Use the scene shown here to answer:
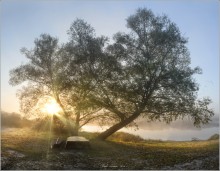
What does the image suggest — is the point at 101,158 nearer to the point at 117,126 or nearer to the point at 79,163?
the point at 79,163

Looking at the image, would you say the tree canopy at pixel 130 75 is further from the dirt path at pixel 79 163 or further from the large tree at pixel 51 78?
the dirt path at pixel 79 163

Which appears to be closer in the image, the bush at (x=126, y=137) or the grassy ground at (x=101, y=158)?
the grassy ground at (x=101, y=158)

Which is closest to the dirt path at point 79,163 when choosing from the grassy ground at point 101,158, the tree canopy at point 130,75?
the grassy ground at point 101,158

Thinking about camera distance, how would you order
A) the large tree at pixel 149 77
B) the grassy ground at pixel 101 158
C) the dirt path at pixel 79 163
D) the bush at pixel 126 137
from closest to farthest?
1. the dirt path at pixel 79 163
2. the grassy ground at pixel 101 158
3. the large tree at pixel 149 77
4. the bush at pixel 126 137

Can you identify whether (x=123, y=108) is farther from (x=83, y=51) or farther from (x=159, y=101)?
(x=83, y=51)

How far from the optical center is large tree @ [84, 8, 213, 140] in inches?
1432

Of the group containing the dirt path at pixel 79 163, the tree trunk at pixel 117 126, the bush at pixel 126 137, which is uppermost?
the tree trunk at pixel 117 126

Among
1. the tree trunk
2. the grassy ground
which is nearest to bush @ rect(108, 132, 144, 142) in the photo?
the tree trunk

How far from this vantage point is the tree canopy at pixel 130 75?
120ft

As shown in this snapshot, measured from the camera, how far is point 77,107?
1454 inches

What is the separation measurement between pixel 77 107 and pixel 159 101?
9452 millimetres

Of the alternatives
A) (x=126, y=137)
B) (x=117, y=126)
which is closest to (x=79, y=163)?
(x=117, y=126)

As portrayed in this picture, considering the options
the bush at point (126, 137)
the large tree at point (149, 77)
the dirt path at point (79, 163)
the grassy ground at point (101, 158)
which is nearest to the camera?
the dirt path at point (79, 163)

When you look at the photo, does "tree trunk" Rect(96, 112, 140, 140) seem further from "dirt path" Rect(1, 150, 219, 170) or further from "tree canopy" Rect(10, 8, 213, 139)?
"dirt path" Rect(1, 150, 219, 170)
